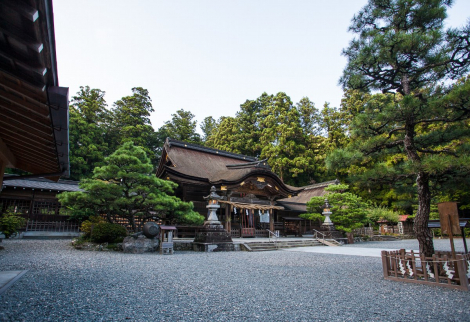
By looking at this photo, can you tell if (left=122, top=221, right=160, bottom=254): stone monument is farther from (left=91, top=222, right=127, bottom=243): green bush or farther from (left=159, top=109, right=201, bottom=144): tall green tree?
(left=159, top=109, right=201, bottom=144): tall green tree

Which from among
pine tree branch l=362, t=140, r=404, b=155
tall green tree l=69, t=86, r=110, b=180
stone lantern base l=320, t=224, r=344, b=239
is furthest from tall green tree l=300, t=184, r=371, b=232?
tall green tree l=69, t=86, r=110, b=180

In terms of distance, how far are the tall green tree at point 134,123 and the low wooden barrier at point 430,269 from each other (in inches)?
940

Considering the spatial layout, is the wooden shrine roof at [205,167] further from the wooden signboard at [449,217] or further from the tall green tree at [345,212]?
the wooden signboard at [449,217]

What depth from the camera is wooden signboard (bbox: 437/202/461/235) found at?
431 cm

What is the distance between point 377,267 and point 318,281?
258cm

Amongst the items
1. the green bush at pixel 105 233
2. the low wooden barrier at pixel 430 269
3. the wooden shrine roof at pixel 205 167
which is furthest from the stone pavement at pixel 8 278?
the wooden shrine roof at pixel 205 167

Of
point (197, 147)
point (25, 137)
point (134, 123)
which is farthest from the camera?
point (134, 123)

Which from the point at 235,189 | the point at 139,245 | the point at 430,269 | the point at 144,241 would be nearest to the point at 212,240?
the point at 144,241

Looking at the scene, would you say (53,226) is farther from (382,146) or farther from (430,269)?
(430,269)

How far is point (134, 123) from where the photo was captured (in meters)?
27.1

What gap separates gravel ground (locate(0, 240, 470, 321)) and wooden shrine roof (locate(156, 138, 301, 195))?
9039mm

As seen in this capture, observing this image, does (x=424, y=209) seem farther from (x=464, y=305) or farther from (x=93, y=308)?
(x=93, y=308)

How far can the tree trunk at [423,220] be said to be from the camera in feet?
16.2

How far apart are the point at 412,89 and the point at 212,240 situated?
26.7ft
